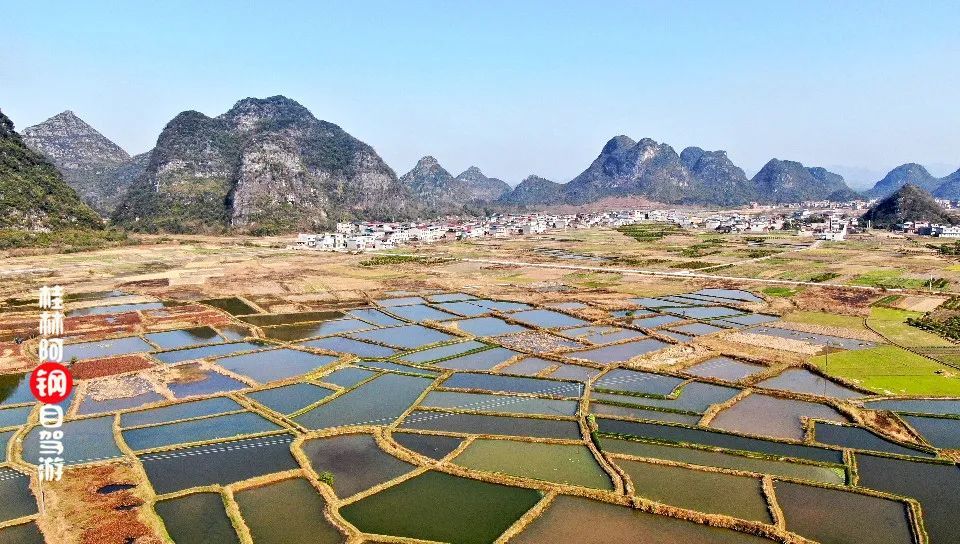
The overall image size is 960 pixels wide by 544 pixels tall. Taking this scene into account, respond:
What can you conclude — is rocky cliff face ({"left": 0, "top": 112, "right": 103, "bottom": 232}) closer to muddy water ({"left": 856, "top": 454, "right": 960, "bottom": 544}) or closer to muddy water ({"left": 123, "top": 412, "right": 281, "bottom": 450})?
muddy water ({"left": 123, "top": 412, "right": 281, "bottom": 450})

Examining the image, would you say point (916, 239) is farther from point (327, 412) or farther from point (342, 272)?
point (327, 412)

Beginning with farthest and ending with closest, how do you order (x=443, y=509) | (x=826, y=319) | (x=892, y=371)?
(x=826, y=319), (x=892, y=371), (x=443, y=509)

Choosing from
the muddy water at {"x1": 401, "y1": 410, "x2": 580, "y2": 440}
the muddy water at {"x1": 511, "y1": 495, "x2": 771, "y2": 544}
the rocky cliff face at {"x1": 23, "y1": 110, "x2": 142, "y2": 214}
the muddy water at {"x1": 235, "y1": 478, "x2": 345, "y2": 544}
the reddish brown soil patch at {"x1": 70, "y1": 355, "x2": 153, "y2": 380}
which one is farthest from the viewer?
the rocky cliff face at {"x1": 23, "y1": 110, "x2": 142, "y2": 214}

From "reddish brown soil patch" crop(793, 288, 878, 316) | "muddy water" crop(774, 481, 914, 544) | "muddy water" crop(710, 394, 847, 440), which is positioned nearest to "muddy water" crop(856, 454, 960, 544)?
"muddy water" crop(774, 481, 914, 544)

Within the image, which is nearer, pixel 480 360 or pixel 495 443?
pixel 495 443

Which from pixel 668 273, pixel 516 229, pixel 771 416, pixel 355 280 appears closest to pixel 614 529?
pixel 771 416

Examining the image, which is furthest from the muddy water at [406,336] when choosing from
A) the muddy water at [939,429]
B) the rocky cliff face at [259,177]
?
the rocky cliff face at [259,177]

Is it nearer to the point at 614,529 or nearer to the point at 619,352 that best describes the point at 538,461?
the point at 614,529

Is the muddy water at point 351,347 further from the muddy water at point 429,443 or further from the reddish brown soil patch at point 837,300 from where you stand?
the reddish brown soil patch at point 837,300
